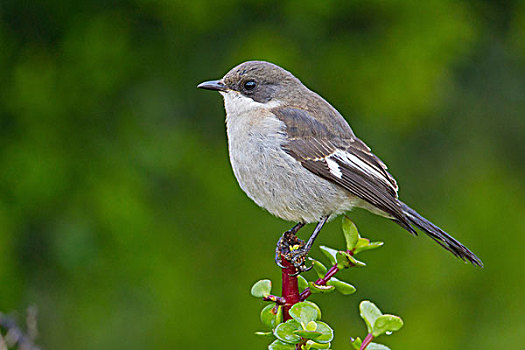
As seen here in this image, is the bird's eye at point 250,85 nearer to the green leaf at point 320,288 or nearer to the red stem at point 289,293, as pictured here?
the red stem at point 289,293

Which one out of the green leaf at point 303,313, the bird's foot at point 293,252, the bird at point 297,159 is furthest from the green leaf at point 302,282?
the bird at point 297,159

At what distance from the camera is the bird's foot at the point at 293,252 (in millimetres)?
2818

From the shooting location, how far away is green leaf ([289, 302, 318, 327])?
2.12 m

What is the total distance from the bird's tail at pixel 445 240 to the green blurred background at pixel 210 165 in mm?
2018

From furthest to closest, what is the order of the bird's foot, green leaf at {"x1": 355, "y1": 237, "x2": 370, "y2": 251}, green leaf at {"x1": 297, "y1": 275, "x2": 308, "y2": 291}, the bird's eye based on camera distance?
the bird's eye < the bird's foot < green leaf at {"x1": 297, "y1": 275, "x2": 308, "y2": 291} < green leaf at {"x1": 355, "y1": 237, "x2": 370, "y2": 251}

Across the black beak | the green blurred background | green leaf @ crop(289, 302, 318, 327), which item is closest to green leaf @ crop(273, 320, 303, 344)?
green leaf @ crop(289, 302, 318, 327)

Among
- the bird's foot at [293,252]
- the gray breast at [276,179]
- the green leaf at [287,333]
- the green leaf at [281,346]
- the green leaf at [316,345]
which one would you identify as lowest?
the green leaf at [281,346]

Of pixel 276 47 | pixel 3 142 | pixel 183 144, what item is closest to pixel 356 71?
pixel 276 47

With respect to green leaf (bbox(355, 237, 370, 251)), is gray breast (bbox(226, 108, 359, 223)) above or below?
above

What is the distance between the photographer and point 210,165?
544 centimetres

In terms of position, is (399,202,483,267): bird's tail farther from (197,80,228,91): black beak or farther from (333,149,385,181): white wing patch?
(197,80,228,91): black beak

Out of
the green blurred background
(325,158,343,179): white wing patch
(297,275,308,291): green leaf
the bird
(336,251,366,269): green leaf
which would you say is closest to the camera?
(336,251,366,269): green leaf

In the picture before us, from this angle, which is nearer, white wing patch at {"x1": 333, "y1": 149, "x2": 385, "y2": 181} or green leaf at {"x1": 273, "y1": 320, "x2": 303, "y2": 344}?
green leaf at {"x1": 273, "y1": 320, "x2": 303, "y2": 344}

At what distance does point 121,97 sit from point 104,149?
1.23 ft
